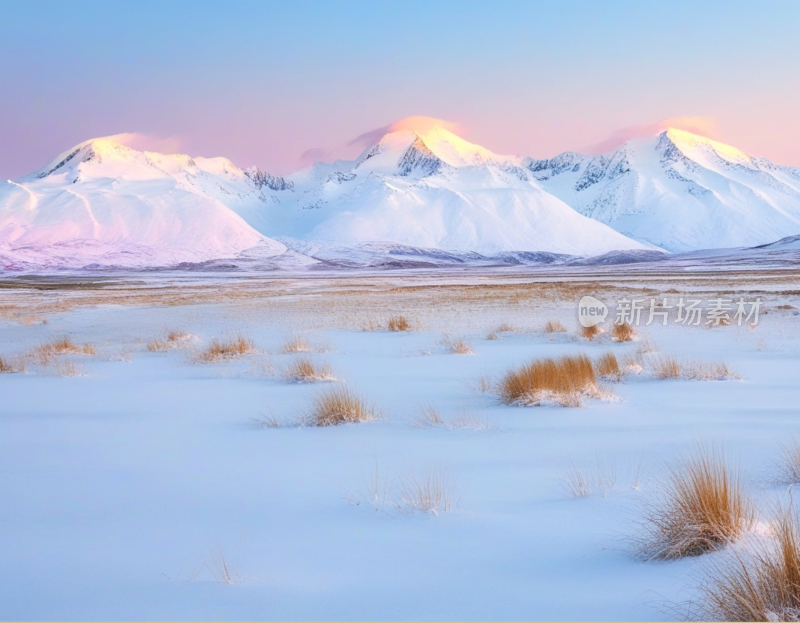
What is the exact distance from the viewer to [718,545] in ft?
11.0

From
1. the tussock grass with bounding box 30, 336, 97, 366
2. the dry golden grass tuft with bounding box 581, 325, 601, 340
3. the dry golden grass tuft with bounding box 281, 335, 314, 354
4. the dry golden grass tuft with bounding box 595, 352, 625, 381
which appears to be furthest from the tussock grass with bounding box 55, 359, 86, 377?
the dry golden grass tuft with bounding box 581, 325, 601, 340

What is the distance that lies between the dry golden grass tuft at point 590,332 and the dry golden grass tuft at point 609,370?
530cm

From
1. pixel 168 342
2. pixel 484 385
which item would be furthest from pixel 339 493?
pixel 168 342

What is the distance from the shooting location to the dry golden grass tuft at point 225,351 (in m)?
13.3

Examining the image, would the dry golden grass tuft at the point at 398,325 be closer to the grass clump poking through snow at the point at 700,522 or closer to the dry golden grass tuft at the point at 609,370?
the dry golden grass tuft at the point at 609,370

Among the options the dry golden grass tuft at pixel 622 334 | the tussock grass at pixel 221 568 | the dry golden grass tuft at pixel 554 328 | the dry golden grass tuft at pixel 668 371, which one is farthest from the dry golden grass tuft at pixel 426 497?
the dry golden grass tuft at pixel 554 328

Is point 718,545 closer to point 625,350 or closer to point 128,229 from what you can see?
point 625,350

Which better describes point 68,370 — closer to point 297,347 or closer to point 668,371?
point 297,347

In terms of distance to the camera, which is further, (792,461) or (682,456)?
(682,456)

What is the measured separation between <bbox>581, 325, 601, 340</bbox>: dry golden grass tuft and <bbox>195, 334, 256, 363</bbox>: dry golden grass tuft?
789 cm

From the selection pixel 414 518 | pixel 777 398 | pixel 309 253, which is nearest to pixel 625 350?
pixel 777 398

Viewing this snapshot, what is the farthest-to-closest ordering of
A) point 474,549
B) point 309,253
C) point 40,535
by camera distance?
point 309,253
point 40,535
point 474,549

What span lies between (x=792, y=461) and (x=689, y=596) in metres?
2.57

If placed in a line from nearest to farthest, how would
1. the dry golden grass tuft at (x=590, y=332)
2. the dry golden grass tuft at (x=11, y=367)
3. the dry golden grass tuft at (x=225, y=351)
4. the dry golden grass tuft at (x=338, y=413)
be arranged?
the dry golden grass tuft at (x=338, y=413), the dry golden grass tuft at (x=11, y=367), the dry golden grass tuft at (x=225, y=351), the dry golden grass tuft at (x=590, y=332)
